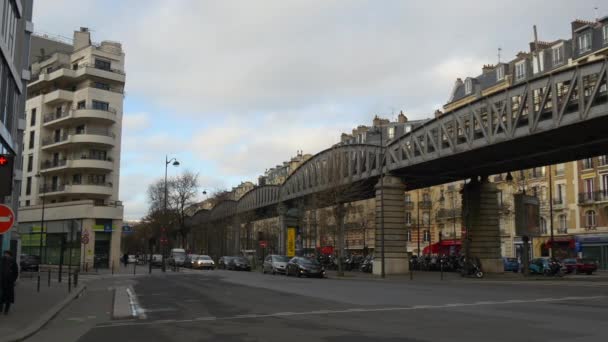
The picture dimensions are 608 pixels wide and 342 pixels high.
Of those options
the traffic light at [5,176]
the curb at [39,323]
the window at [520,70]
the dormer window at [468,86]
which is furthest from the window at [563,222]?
the traffic light at [5,176]

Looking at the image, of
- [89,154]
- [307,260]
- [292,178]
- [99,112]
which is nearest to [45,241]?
[89,154]

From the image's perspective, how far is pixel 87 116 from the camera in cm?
6159

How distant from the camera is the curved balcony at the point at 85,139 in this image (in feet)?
202

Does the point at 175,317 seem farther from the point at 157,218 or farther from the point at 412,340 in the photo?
the point at 157,218

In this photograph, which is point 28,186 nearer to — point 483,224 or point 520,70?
point 483,224

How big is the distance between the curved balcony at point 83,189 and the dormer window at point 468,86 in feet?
159

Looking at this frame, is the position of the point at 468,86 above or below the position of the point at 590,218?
above

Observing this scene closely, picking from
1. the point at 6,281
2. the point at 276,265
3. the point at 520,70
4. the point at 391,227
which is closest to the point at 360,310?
the point at 6,281

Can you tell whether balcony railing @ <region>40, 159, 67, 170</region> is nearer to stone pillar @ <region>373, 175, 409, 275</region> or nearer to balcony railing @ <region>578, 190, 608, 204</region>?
stone pillar @ <region>373, 175, 409, 275</region>

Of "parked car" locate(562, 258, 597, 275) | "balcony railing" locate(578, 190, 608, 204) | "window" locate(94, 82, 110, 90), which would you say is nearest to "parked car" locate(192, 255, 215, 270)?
"window" locate(94, 82, 110, 90)

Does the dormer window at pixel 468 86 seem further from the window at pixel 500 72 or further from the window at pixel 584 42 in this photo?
the window at pixel 584 42

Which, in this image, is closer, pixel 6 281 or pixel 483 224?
pixel 6 281

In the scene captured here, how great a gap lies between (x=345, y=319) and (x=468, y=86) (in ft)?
236

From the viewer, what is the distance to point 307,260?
42.2m
